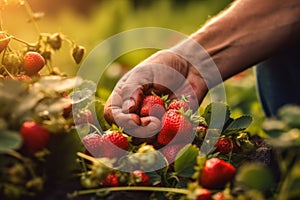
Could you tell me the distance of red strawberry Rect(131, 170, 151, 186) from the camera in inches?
43.8

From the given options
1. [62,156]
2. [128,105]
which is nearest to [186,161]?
[62,156]

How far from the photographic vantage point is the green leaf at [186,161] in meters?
1.14

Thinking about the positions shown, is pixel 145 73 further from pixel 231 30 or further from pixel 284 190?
pixel 284 190

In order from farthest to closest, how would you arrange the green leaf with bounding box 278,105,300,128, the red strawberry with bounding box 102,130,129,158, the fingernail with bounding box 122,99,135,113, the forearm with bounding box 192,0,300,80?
the forearm with bounding box 192,0,300,80, the fingernail with bounding box 122,99,135,113, the red strawberry with bounding box 102,130,129,158, the green leaf with bounding box 278,105,300,128

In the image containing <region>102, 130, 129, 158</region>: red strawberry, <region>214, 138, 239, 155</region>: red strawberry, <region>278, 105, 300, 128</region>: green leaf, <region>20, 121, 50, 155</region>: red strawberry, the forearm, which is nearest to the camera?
<region>278, 105, 300, 128</region>: green leaf

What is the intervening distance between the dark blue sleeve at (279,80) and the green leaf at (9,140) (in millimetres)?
1371

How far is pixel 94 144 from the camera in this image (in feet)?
3.95

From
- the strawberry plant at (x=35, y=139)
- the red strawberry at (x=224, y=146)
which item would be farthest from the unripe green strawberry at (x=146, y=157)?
the red strawberry at (x=224, y=146)

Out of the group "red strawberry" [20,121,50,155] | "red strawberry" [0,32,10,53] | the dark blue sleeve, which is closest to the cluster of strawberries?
"red strawberry" [20,121,50,155]

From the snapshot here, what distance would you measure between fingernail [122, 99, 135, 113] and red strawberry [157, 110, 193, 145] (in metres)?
0.15

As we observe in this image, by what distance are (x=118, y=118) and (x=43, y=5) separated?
14.5 feet

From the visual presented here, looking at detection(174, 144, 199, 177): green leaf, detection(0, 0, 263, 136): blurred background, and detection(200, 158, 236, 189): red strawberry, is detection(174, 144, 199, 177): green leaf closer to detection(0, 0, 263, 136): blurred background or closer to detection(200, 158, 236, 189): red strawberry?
detection(200, 158, 236, 189): red strawberry

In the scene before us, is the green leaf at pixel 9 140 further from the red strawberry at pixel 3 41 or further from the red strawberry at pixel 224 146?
the red strawberry at pixel 224 146

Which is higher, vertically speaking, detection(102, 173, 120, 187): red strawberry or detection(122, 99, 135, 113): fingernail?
detection(122, 99, 135, 113): fingernail
